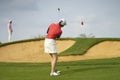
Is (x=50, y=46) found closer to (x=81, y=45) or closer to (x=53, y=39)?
(x=53, y=39)

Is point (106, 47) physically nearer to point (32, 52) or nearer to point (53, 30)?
point (32, 52)

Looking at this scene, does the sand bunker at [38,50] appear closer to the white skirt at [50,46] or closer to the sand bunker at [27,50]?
the sand bunker at [27,50]

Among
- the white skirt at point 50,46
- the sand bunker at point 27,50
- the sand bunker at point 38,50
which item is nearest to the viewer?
the white skirt at point 50,46

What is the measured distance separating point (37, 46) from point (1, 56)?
3896mm

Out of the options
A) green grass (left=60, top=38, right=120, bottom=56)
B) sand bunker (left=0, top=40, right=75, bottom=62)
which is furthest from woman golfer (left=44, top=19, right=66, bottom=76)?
sand bunker (left=0, top=40, right=75, bottom=62)

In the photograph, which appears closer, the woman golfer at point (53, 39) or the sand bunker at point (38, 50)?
the woman golfer at point (53, 39)

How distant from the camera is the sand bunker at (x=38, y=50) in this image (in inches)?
1183

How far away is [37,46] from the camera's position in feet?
112

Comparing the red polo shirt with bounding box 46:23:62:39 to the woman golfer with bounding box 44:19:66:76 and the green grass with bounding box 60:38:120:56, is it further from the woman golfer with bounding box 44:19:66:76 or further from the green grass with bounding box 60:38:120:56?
the green grass with bounding box 60:38:120:56

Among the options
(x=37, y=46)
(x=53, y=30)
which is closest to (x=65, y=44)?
(x=37, y=46)

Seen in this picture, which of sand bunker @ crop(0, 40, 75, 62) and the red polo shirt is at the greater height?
the red polo shirt

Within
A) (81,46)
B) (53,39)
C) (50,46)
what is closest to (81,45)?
(81,46)

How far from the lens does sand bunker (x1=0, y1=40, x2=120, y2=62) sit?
30045 millimetres

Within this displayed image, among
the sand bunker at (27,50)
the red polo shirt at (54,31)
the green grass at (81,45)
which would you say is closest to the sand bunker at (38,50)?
the sand bunker at (27,50)
